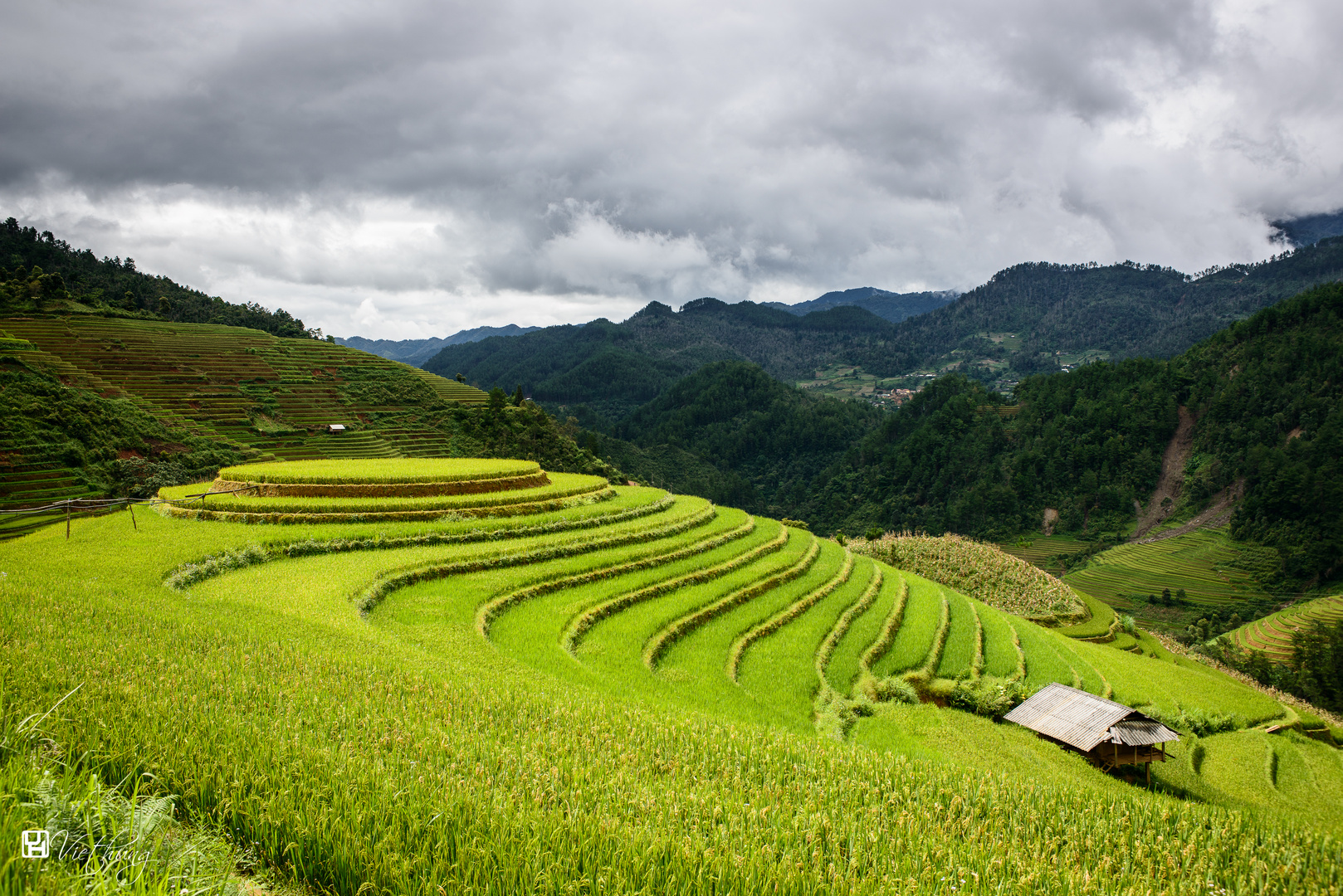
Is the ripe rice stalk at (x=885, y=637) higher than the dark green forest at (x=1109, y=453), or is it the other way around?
the dark green forest at (x=1109, y=453)

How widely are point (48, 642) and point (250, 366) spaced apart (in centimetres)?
6824

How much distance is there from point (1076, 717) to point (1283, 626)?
5457 cm

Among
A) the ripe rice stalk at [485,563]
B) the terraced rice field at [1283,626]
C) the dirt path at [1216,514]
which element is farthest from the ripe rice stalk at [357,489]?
the dirt path at [1216,514]

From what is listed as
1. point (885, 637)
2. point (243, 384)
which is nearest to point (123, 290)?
point (243, 384)

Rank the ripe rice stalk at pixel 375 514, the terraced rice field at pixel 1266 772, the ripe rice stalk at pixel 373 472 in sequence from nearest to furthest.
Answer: the terraced rice field at pixel 1266 772 < the ripe rice stalk at pixel 375 514 < the ripe rice stalk at pixel 373 472

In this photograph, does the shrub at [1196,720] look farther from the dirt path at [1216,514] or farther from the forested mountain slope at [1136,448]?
the dirt path at [1216,514]

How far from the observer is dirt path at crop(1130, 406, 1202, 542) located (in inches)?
3526

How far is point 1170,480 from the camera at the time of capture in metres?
93.4

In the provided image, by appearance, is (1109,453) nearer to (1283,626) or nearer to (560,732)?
(1283,626)

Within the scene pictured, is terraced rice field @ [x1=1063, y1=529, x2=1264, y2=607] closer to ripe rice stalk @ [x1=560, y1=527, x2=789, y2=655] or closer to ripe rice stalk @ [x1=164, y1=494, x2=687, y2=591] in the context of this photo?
ripe rice stalk @ [x1=560, y1=527, x2=789, y2=655]

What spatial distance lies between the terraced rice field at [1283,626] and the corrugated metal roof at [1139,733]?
143 ft

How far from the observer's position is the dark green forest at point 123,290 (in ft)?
243

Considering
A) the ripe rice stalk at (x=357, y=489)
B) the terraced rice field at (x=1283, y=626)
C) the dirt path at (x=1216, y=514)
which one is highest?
the dirt path at (x=1216, y=514)

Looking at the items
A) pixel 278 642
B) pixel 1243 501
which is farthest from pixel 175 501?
pixel 1243 501
